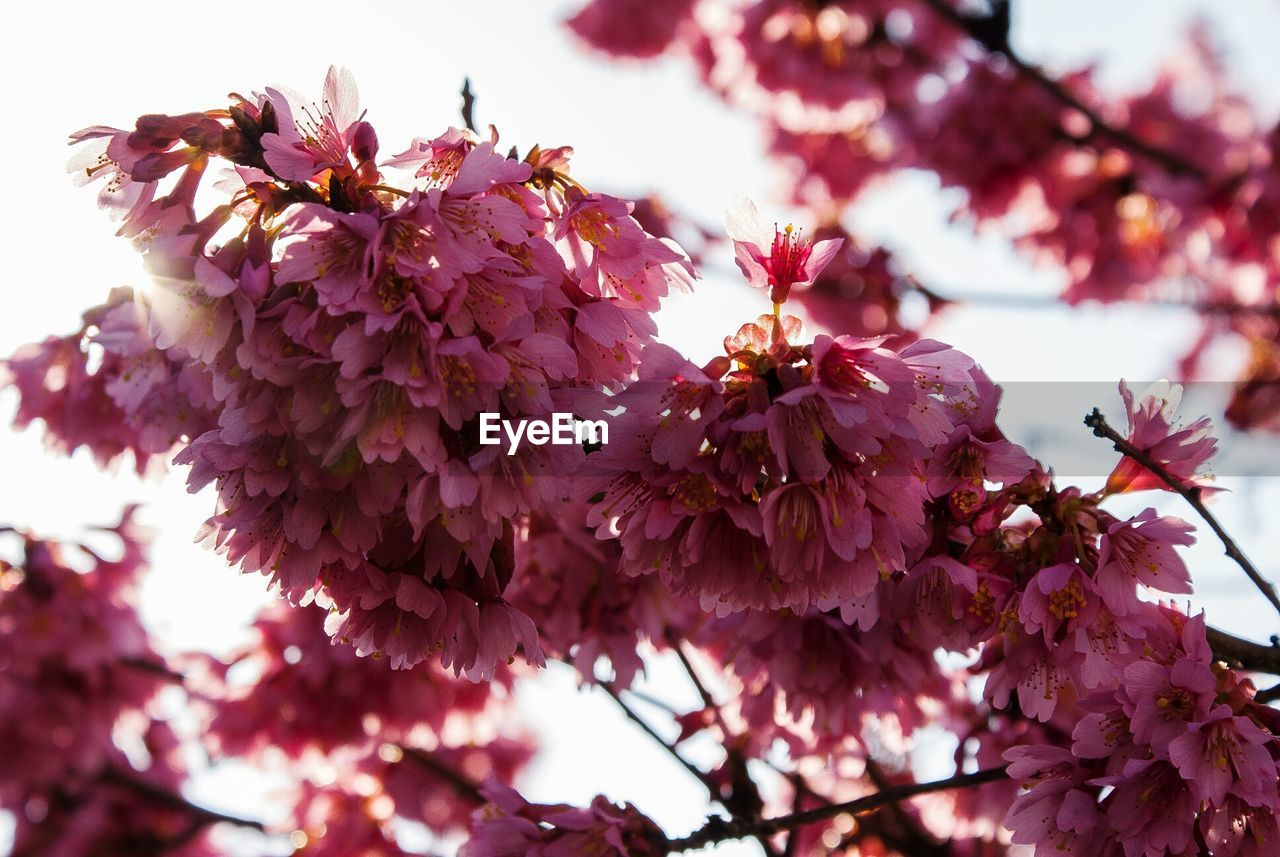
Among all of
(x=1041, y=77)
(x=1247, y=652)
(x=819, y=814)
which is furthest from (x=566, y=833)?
(x=1041, y=77)

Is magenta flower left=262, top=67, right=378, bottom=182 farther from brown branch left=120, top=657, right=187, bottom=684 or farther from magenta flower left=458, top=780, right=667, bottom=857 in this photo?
brown branch left=120, top=657, right=187, bottom=684

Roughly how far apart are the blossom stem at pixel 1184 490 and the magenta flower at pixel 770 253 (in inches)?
20.7

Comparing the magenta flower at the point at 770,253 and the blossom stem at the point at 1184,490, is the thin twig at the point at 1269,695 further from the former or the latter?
the magenta flower at the point at 770,253

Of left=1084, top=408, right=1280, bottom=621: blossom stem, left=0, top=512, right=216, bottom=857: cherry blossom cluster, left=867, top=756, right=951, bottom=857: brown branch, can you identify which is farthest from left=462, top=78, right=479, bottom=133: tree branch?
left=0, top=512, right=216, bottom=857: cherry blossom cluster

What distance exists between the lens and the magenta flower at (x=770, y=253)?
1614mm

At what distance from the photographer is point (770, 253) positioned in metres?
1.62

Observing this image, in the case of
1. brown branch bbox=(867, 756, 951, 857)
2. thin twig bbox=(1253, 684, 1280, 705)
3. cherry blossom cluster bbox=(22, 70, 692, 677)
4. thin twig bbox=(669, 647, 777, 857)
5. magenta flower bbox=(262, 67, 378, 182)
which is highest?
magenta flower bbox=(262, 67, 378, 182)

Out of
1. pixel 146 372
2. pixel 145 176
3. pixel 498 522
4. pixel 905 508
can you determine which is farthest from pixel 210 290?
pixel 905 508

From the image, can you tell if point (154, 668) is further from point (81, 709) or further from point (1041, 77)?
point (1041, 77)

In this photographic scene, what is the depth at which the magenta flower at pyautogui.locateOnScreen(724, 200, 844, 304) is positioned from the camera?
161cm

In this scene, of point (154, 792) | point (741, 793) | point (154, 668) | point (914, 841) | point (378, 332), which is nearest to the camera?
point (378, 332)

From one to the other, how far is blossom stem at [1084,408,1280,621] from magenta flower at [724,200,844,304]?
525 mm

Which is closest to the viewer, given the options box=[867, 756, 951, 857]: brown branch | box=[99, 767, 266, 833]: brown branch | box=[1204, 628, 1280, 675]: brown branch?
box=[1204, 628, 1280, 675]: brown branch

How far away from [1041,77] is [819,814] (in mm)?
3622
